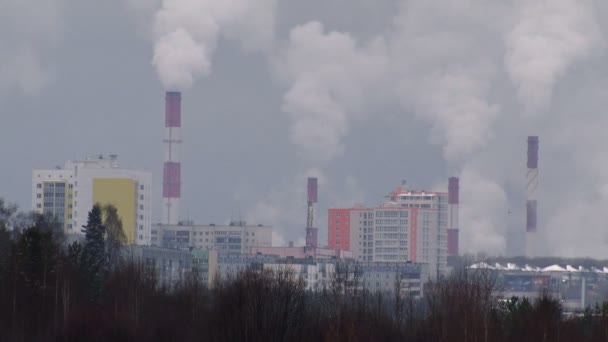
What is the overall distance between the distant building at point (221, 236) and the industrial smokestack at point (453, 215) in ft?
64.0

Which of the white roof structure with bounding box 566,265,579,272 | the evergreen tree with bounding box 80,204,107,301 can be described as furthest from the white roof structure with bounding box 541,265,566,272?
the evergreen tree with bounding box 80,204,107,301

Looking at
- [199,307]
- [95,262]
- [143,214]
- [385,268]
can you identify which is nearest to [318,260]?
[385,268]

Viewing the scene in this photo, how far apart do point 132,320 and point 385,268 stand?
266 ft

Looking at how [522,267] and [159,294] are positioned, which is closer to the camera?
[159,294]

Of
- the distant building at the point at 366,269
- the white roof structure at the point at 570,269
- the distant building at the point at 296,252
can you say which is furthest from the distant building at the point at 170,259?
the white roof structure at the point at 570,269

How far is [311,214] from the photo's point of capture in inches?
5148

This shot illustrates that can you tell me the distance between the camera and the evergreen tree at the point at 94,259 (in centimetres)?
4425

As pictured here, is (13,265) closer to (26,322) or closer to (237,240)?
(26,322)

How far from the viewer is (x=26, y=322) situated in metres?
36.4

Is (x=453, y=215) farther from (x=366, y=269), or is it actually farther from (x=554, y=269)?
(x=366, y=269)

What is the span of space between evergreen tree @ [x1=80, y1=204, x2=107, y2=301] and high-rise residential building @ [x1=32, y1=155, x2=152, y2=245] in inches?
2059

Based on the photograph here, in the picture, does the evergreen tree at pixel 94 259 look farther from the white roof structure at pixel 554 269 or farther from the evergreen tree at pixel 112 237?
the white roof structure at pixel 554 269

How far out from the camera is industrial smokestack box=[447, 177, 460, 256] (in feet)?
462

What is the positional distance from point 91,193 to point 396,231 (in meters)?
38.8
